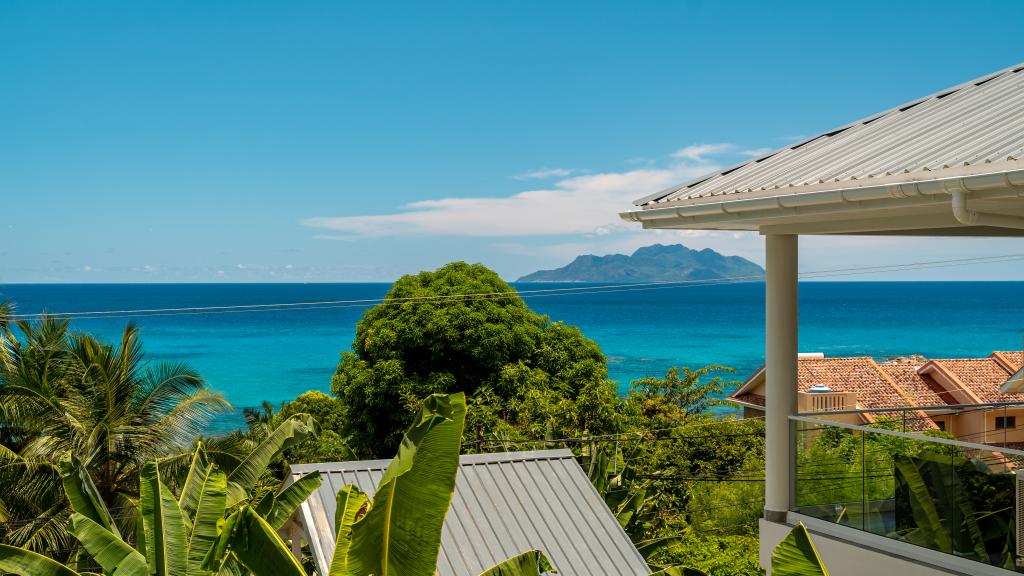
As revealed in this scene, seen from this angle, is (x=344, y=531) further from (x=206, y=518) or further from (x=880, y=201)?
(x=880, y=201)

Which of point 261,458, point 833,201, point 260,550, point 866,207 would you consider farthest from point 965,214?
point 261,458

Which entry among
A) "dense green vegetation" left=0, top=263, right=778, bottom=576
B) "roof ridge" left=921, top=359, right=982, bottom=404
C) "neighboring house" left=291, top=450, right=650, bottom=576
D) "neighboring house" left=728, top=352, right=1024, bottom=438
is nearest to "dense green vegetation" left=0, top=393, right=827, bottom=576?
"neighboring house" left=291, top=450, right=650, bottom=576

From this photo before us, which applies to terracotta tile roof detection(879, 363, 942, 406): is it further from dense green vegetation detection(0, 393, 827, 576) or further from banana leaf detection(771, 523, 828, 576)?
banana leaf detection(771, 523, 828, 576)

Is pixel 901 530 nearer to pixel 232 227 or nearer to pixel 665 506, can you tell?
pixel 665 506

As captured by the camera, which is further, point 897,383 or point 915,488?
point 897,383

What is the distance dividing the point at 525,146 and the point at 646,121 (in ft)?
61.9

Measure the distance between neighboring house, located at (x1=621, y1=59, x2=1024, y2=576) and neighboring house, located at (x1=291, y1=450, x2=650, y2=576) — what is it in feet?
6.23

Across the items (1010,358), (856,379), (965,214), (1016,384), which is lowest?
(856,379)

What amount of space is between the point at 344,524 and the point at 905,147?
15.4ft

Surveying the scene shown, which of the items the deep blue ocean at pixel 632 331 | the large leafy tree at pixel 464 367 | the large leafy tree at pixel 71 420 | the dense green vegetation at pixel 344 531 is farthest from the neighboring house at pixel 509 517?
the deep blue ocean at pixel 632 331

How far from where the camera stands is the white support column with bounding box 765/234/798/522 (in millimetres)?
7164

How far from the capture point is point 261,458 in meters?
10.5

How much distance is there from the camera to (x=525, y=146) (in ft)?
361

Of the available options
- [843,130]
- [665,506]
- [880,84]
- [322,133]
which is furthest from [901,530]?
[880,84]
